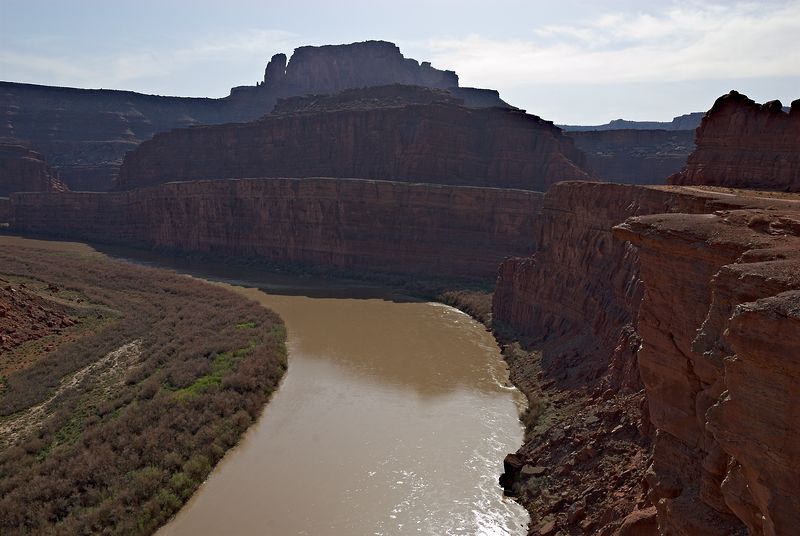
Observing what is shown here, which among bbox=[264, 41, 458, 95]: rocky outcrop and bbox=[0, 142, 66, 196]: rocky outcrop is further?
bbox=[264, 41, 458, 95]: rocky outcrop

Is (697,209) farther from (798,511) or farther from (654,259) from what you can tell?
(798,511)

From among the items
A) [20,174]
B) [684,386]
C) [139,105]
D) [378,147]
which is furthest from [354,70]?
[684,386]

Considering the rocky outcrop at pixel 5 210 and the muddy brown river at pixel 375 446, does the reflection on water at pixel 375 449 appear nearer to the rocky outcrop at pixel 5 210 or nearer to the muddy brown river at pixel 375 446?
the muddy brown river at pixel 375 446

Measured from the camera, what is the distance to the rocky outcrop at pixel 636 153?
71875mm

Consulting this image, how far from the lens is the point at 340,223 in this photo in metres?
51.4

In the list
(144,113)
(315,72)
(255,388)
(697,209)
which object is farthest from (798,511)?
(144,113)

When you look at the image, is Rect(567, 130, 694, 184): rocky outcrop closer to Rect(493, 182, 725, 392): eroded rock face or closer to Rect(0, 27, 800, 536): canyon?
Rect(0, 27, 800, 536): canyon

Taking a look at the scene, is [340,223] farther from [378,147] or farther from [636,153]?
[636,153]

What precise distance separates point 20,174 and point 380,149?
49.7 meters

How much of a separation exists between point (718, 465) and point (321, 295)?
35259 mm

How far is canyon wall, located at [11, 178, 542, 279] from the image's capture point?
45469 millimetres

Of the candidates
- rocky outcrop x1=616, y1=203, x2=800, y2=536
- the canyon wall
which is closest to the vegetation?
rocky outcrop x1=616, y1=203, x2=800, y2=536

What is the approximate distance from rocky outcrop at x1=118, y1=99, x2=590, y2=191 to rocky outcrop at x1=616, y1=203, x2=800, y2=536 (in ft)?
148

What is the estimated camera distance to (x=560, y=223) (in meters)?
27.9
